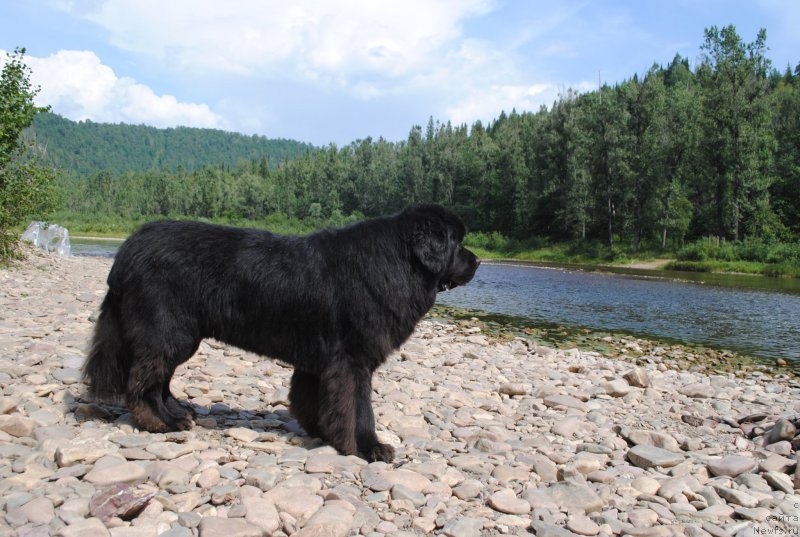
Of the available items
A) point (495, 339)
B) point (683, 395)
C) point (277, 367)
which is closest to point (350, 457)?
point (277, 367)

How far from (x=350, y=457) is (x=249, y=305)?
1479mm

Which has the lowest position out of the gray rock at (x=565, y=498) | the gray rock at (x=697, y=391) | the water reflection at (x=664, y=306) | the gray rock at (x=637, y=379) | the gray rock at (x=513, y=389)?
the water reflection at (x=664, y=306)

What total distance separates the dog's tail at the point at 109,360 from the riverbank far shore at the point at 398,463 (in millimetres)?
285

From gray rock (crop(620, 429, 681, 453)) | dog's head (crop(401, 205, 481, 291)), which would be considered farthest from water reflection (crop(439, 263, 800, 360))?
dog's head (crop(401, 205, 481, 291))

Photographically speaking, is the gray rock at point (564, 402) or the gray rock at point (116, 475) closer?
the gray rock at point (116, 475)

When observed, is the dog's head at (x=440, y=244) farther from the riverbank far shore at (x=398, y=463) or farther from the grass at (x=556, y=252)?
the grass at (x=556, y=252)

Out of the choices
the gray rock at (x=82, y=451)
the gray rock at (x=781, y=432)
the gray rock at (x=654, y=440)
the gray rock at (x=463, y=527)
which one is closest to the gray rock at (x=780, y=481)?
the gray rock at (x=654, y=440)

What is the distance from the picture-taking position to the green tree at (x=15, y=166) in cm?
1488

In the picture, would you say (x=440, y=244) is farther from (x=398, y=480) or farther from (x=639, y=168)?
(x=639, y=168)

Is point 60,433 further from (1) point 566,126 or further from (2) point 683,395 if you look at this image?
(1) point 566,126

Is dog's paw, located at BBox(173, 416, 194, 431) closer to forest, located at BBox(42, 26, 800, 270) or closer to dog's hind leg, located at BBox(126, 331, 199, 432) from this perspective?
dog's hind leg, located at BBox(126, 331, 199, 432)

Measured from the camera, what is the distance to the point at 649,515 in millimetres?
3588

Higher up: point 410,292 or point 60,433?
point 410,292

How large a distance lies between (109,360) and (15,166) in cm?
1490
